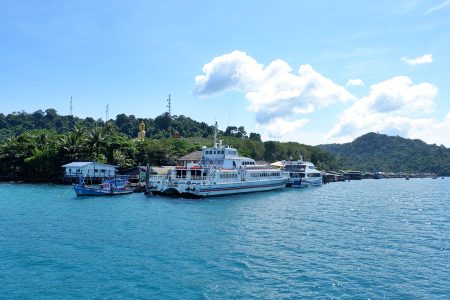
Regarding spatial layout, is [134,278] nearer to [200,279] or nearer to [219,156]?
[200,279]

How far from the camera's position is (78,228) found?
32.8 m

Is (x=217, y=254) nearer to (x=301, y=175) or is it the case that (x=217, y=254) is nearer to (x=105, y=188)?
(x=105, y=188)

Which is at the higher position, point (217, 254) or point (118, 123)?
point (118, 123)

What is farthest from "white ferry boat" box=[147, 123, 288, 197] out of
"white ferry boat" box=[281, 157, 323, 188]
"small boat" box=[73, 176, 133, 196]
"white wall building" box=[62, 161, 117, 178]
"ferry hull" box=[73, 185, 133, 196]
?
"white wall building" box=[62, 161, 117, 178]

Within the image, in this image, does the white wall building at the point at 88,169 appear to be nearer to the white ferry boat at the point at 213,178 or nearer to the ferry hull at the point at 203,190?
the white ferry boat at the point at 213,178

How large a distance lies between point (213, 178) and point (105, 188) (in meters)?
16.9

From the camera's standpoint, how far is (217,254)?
83.7 ft

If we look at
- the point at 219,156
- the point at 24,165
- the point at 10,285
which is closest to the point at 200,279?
the point at 10,285

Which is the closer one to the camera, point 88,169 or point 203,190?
point 203,190

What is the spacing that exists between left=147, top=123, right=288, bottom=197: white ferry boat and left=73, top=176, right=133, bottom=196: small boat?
4678 mm

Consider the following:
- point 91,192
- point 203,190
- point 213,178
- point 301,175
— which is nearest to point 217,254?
point 203,190

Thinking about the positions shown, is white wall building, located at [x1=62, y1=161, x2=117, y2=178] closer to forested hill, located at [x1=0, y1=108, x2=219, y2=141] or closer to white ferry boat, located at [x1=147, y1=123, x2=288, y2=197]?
white ferry boat, located at [x1=147, y1=123, x2=288, y2=197]

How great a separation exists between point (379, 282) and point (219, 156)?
4697 centimetres

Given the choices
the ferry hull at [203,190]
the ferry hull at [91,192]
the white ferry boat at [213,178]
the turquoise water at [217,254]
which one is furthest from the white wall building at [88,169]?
the turquoise water at [217,254]
